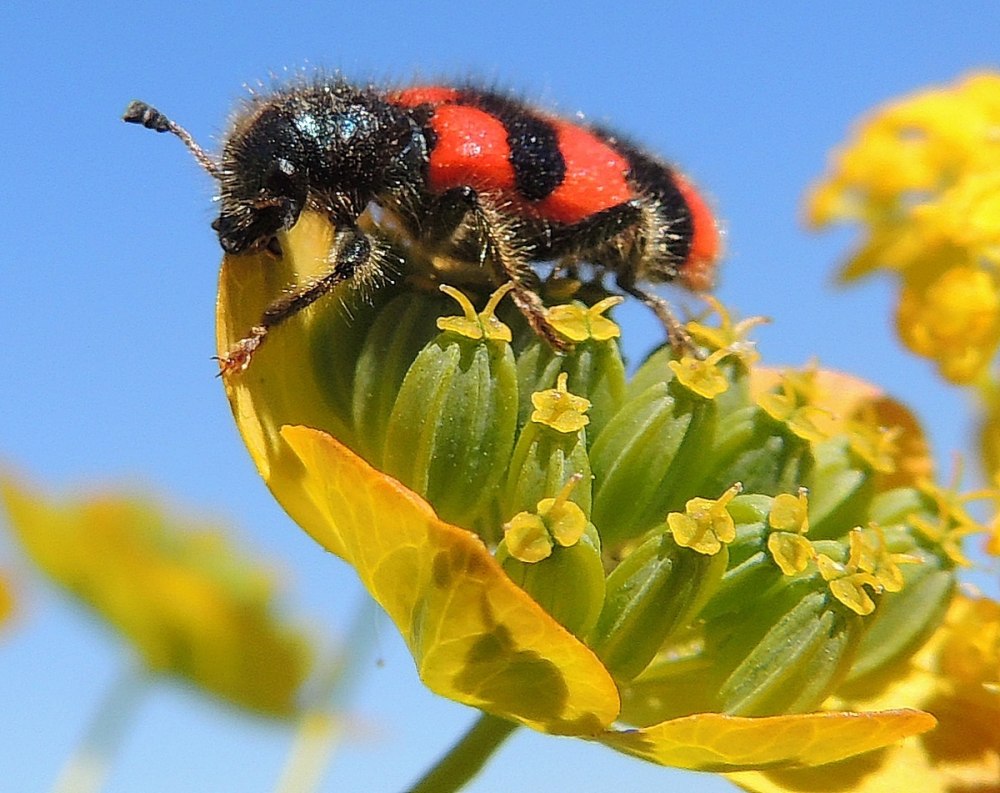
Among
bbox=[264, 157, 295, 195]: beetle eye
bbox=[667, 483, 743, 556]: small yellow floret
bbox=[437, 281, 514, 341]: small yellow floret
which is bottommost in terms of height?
bbox=[667, 483, 743, 556]: small yellow floret

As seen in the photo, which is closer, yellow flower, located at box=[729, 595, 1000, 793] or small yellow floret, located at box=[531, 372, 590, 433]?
small yellow floret, located at box=[531, 372, 590, 433]

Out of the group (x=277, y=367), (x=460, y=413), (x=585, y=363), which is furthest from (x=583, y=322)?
(x=277, y=367)

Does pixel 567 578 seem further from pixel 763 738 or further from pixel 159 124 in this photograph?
pixel 159 124

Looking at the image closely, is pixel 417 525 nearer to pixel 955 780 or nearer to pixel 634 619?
pixel 634 619

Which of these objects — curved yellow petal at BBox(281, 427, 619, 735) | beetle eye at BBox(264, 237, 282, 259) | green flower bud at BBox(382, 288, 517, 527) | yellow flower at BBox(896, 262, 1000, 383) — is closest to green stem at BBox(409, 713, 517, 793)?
curved yellow petal at BBox(281, 427, 619, 735)

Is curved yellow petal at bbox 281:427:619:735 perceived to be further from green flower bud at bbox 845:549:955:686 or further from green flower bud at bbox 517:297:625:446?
green flower bud at bbox 845:549:955:686

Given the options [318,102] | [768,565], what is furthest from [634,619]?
[318,102]
